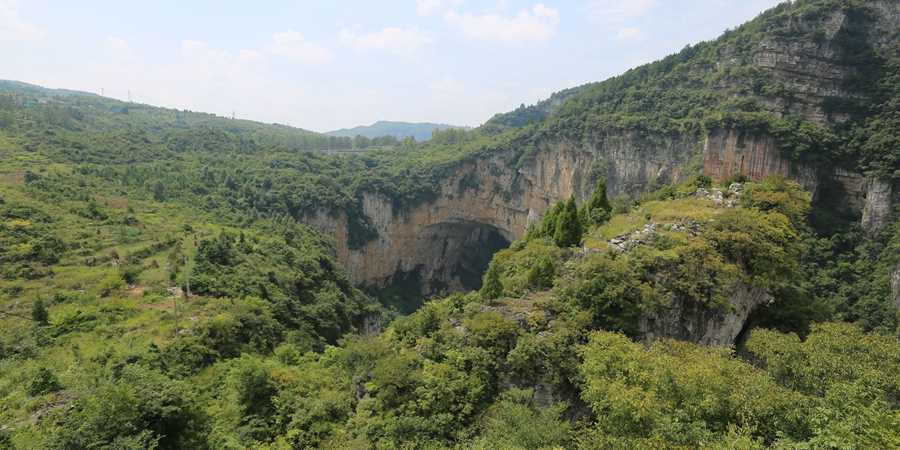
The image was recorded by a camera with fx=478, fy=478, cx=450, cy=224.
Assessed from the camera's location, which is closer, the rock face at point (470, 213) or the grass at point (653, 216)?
the grass at point (653, 216)

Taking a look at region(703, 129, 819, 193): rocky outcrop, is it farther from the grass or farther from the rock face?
the grass

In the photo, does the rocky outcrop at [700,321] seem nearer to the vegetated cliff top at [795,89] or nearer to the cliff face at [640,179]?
the cliff face at [640,179]

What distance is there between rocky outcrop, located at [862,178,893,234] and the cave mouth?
4619 centimetres

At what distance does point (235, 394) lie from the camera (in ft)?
62.1

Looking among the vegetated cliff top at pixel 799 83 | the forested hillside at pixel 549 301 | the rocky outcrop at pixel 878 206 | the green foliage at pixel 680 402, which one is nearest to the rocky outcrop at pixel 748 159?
the forested hillside at pixel 549 301

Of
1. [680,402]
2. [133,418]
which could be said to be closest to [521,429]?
[680,402]

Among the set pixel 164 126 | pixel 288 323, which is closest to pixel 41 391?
pixel 288 323

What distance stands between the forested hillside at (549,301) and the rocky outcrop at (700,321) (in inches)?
5.7

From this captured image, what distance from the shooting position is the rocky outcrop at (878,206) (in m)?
37.8

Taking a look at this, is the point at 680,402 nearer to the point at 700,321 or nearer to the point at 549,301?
the point at 549,301

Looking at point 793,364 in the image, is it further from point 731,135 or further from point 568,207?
point 731,135

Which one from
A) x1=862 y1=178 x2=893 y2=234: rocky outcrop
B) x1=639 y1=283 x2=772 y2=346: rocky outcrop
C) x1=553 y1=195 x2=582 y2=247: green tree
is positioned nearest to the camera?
x1=639 y1=283 x2=772 y2=346: rocky outcrop

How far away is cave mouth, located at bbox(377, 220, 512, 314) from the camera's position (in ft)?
265

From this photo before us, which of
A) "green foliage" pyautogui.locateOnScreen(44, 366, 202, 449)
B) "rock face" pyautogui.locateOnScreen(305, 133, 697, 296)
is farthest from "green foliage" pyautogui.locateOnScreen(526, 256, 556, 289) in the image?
"rock face" pyautogui.locateOnScreen(305, 133, 697, 296)
